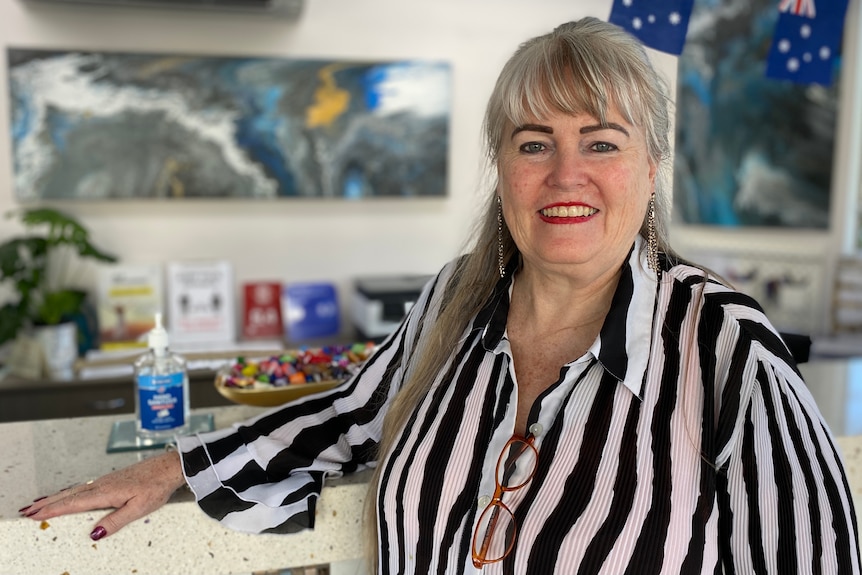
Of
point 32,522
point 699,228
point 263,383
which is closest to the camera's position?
point 32,522

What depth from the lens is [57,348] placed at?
9.74 feet

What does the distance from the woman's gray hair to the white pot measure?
8.05ft

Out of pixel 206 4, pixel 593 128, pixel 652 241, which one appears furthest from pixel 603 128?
pixel 206 4

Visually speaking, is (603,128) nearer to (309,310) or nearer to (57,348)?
(309,310)

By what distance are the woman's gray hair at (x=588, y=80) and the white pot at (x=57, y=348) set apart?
8.05 ft

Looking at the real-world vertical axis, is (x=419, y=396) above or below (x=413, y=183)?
below

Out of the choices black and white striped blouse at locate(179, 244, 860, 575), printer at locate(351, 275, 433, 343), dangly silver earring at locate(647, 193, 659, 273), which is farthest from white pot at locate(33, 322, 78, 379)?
dangly silver earring at locate(647, 193, 659, 273)

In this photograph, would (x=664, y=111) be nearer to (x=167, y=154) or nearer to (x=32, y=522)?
(x=32, y=522)

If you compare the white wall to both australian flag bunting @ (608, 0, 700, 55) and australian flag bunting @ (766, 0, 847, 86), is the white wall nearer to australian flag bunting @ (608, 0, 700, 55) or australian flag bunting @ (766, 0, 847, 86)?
australian flag bunting @ (766, 0, 847, 86)

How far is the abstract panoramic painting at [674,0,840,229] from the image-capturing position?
406cm

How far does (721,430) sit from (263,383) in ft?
2.88

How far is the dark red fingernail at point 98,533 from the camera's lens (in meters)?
1.10

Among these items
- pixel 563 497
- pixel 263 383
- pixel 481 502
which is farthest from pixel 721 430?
pixel 263 383

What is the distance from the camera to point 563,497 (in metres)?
1.00
